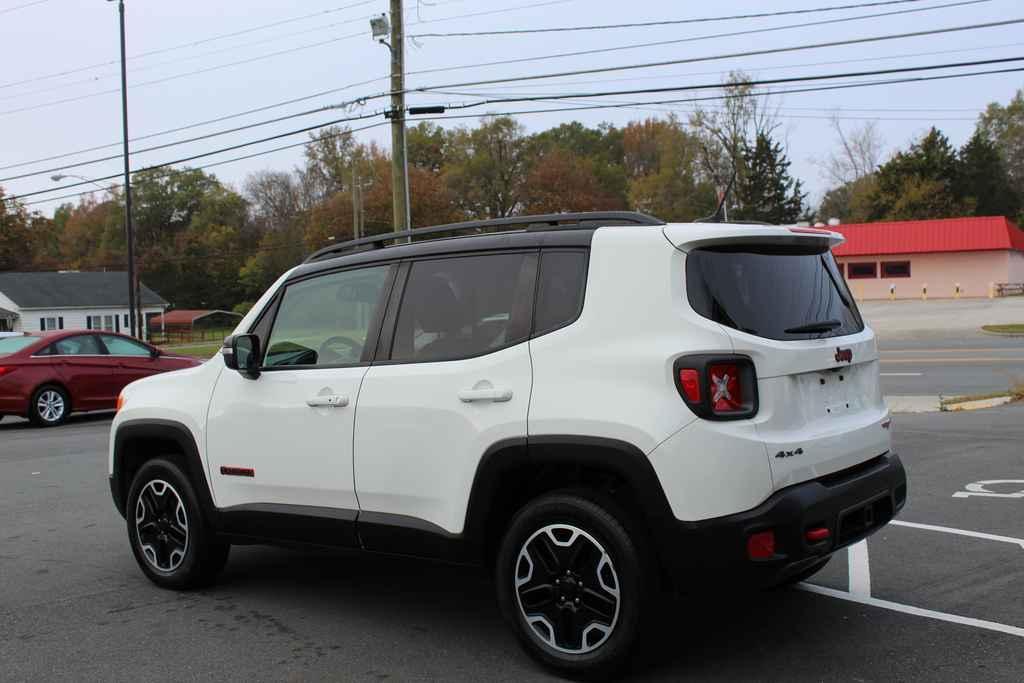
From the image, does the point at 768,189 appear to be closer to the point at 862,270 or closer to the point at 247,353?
the point at 862,270

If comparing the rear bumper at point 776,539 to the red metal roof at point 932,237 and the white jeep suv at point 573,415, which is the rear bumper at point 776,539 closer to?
the white jeep suv at point 573,415

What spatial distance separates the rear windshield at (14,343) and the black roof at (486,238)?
1223cm

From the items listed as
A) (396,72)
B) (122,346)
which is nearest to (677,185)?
(396,72)

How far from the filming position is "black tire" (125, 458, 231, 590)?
5586 mm

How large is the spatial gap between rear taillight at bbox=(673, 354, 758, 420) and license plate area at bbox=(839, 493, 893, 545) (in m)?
0.68

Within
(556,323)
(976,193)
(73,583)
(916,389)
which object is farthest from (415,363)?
(976,193)

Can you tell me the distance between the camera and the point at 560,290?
4.32 m

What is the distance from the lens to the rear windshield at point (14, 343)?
15.6m

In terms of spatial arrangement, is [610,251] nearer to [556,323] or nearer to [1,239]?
[556,323]

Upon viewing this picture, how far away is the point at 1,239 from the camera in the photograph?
79062 millimetres

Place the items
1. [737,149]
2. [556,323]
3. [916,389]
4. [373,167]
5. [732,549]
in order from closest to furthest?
1. [732,549]
2. [556,323]
3. [916,389]
4. [737,149]
5. [373,167]

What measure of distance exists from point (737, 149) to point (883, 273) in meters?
15.1

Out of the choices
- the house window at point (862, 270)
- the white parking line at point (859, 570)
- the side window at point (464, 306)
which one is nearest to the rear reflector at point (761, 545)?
the side window at point (464, 306)

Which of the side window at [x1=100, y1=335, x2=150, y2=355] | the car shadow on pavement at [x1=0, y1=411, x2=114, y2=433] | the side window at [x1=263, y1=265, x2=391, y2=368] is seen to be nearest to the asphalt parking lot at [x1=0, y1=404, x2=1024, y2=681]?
the side window at [x1=263, y1=265, x2=391, y2=368]
